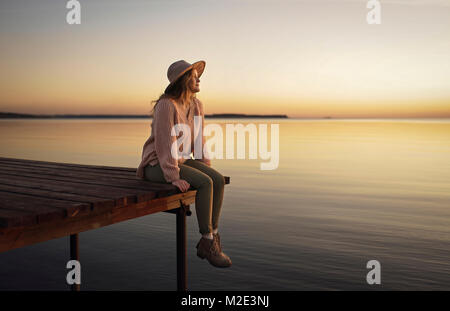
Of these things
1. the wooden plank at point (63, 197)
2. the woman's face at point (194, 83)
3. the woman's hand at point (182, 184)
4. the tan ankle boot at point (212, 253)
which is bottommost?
the tan ankle boot at point (212, 253)

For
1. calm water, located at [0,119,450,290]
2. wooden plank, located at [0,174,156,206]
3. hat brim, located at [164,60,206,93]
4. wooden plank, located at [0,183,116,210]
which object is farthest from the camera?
calm water, located at [0,119,450,290]

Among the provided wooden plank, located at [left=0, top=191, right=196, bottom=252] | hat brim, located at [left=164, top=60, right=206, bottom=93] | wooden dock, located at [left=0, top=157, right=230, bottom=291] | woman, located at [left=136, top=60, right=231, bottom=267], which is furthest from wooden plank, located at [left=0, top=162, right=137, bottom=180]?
hat brim, located at [left=164, top=60, right=206, bottom=93]

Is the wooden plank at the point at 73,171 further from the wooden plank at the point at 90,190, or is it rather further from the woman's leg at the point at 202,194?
the woman's leg at the point at 202,194

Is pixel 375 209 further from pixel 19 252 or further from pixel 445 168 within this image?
pixel 445 168

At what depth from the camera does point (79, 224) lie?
3475mm

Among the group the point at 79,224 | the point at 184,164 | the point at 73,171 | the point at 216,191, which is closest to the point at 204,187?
the point at 216,191

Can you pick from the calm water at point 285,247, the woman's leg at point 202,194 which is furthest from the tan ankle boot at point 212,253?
the calm water at point 285,247

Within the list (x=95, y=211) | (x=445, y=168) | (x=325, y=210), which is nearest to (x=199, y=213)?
(x=95, y=211)

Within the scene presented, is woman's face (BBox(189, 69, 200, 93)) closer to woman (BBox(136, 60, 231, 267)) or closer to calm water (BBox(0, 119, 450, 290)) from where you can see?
woman (BBox(136, 60, 231, 267))

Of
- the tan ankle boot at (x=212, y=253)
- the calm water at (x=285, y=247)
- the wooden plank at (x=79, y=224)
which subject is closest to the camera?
the wooden plank at (x=79, y=224)

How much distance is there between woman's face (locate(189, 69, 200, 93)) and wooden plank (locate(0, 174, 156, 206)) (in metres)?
1.23

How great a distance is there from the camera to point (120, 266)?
22.6ft

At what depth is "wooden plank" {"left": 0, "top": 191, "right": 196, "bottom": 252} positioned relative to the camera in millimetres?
3008

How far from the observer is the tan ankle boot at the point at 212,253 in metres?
4.23
